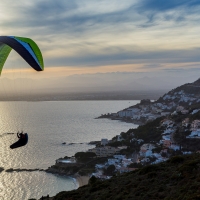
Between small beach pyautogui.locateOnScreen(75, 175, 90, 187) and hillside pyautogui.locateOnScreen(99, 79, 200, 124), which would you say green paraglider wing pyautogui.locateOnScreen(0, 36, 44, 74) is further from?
hillside pyautogui.locateOnScreen(99, 79, 200, 124)

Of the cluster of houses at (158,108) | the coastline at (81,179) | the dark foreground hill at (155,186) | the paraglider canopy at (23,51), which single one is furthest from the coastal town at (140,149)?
the cluster of houses at (158,108)

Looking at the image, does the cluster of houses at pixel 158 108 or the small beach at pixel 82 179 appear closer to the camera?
the small beach at pixel 82 179

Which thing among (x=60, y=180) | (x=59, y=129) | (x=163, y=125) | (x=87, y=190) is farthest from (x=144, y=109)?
(x=87, y=190)

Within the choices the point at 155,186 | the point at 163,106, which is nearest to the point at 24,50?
the point at 155,186

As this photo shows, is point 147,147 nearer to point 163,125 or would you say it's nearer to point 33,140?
point 163,125

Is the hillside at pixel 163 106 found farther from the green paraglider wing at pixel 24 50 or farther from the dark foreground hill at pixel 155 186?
the green paraglider wing at pixel 24 50

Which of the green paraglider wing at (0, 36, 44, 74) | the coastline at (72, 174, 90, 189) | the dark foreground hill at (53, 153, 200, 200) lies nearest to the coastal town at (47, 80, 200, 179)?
the coastline at (72, 174, 90, 189)
